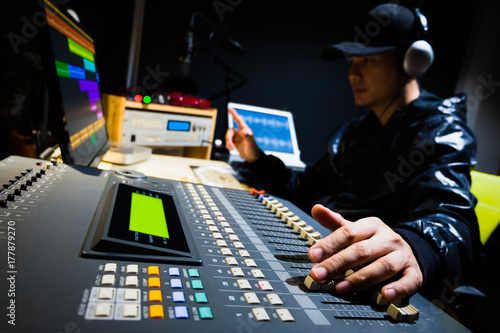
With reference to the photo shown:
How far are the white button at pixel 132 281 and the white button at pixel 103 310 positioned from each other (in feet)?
0.14

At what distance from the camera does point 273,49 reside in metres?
3.03

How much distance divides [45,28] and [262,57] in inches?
98.8

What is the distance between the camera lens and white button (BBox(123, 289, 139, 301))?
34 centimetres

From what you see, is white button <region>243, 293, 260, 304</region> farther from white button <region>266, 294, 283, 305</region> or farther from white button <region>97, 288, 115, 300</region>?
white button <region>97, 288, 115, 300</region>

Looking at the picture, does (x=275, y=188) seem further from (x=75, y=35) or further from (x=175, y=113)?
(x=75, y=35)

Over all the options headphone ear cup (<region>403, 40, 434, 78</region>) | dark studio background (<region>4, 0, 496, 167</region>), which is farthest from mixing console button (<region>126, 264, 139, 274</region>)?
dark studio background (<region>4, 0, 496, 167</region>)

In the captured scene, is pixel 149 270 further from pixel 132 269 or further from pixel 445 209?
pixel 445 209

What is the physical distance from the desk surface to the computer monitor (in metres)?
0.14

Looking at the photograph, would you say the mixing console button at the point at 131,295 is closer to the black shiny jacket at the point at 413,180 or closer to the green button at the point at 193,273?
the green button at the point at 193,273

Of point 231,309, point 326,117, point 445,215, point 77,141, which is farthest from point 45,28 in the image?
point 326,117

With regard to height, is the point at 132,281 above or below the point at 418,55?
below

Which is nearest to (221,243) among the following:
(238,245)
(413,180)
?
(238,245)

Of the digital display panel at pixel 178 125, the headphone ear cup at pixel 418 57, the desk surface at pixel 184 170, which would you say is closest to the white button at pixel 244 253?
the desk surface at pixel 184 170

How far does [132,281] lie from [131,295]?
0.10 feet
